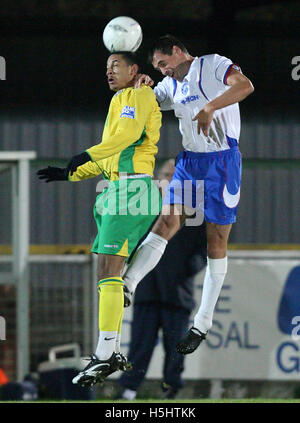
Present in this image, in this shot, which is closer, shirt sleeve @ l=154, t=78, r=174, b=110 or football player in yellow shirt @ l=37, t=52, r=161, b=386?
football player in yellow shirt @ l=37, t=52, r=161, b=386

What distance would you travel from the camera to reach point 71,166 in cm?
572

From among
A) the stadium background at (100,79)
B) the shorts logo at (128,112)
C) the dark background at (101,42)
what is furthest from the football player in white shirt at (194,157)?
the dark background at (101,42)

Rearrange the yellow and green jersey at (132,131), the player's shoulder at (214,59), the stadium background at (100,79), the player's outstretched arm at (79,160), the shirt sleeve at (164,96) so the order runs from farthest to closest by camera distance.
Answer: the stadium background at (100,79), the shirt sleeve at (164,96), the player's shoulder at (214,59), the yellow and green jersey at (132,131), the player's outstretched arm at (79,160)

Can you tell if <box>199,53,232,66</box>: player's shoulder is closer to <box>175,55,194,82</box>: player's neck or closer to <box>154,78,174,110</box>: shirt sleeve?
<box>175,55,194,82</box>: player's neck

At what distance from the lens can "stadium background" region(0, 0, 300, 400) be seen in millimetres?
12922

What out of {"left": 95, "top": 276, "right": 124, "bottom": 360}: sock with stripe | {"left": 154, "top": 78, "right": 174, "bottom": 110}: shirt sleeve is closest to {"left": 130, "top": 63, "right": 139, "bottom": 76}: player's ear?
{"left": 154, "top": 78, "right": 174, "bottom": 110}: shirt sleeve

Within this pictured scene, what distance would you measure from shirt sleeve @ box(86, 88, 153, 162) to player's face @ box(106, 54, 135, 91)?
92 millimetres

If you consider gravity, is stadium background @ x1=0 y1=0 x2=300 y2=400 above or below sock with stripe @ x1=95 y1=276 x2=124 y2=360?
above

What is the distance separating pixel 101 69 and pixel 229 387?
23.0ft

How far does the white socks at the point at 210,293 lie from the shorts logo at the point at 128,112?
3.78 feet

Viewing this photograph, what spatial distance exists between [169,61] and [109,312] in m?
1.62

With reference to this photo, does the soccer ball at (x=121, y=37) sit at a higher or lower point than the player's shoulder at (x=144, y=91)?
higher

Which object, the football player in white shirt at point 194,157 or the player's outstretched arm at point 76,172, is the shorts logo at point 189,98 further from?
the player's outstretched arm at point 76,172

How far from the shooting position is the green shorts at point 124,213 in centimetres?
596
